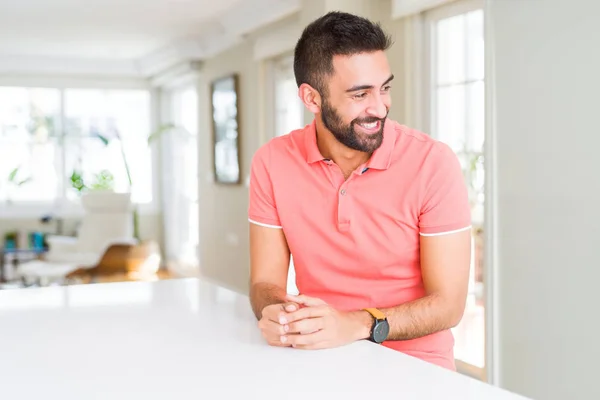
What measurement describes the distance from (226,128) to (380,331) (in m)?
6.17

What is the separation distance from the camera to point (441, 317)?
1739 millimetres

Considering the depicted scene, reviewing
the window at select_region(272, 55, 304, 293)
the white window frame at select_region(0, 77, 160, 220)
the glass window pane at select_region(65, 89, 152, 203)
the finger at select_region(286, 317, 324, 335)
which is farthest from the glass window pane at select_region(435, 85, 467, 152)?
the white window frame at select_region(0, 77, 160, 220)

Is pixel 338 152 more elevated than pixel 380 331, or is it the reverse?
pixel 338 152

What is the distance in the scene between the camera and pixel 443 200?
180 cm

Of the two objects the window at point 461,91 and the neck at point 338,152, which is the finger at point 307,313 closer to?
the neck at point 338,152

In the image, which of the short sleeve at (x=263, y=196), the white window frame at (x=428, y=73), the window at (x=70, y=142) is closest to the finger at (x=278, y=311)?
the short sleeve at (x=263, y=196)

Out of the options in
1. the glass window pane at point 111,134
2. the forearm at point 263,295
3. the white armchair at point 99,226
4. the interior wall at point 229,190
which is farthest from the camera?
the glass window pane at point 111,134

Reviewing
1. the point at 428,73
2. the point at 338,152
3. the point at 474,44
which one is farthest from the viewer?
the point at 428,73

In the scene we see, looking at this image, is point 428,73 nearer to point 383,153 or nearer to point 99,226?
point 383,153

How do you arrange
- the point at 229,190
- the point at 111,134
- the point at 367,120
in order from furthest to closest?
the point at 111,134 < the point at 229,190 < the point at 367,120

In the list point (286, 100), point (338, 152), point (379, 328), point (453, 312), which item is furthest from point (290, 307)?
point (286, 100)

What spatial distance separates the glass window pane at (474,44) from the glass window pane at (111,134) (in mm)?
6536

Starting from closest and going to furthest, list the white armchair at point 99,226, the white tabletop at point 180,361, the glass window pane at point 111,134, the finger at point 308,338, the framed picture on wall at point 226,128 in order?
the white tabletop at point 180,361
the finger at point 308,338
the framed picture on wall at point 226,128
the white armchair at point 99,226
the glass window pane at point 111,134

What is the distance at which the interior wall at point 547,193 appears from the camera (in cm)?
301
